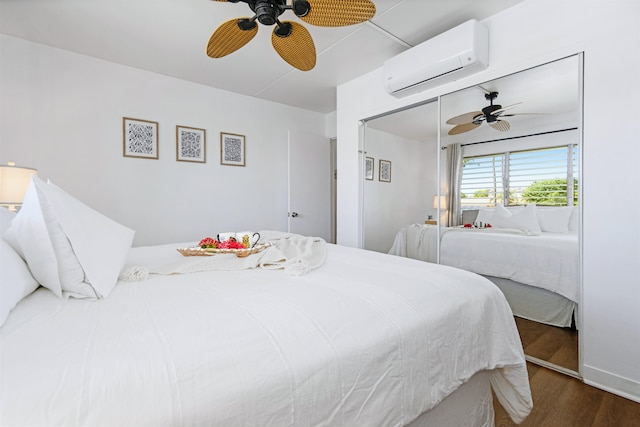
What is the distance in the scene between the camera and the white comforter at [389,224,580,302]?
193 centimetres

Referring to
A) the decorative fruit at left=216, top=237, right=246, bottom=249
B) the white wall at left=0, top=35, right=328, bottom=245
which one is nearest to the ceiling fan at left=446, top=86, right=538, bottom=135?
the decorative fruit at left=216, top=237, right=246, bottom=249

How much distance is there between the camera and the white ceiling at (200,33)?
7.04ft

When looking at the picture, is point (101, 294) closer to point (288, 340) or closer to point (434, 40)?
point (288, 340)

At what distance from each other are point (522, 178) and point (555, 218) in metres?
0.35

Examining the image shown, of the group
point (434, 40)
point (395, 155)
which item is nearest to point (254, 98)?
point (395, 155)

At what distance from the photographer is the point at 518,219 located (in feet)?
7.16

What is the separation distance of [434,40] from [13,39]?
350cm

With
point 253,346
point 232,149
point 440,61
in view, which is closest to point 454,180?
point 440,61

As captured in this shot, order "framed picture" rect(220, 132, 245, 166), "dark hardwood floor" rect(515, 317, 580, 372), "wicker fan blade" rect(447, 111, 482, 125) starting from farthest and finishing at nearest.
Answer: "framed picture" rect(220, 132, 245, 166), "wicker fan blade" rect(447, 111, 482, 125), "dark hardwood floor" rect(515, 317, 580, 372)

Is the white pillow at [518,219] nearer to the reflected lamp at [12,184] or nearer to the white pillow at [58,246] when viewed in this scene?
the white pillow at [58,246]

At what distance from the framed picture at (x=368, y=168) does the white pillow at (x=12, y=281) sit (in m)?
2.90

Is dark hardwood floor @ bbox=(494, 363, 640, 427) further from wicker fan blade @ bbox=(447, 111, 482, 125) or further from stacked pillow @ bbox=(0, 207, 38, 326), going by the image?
stacked pillow @ bbox=(0, 207, 38, 326)

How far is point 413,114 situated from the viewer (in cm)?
289

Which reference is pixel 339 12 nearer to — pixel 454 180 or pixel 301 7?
pixel 301 7
